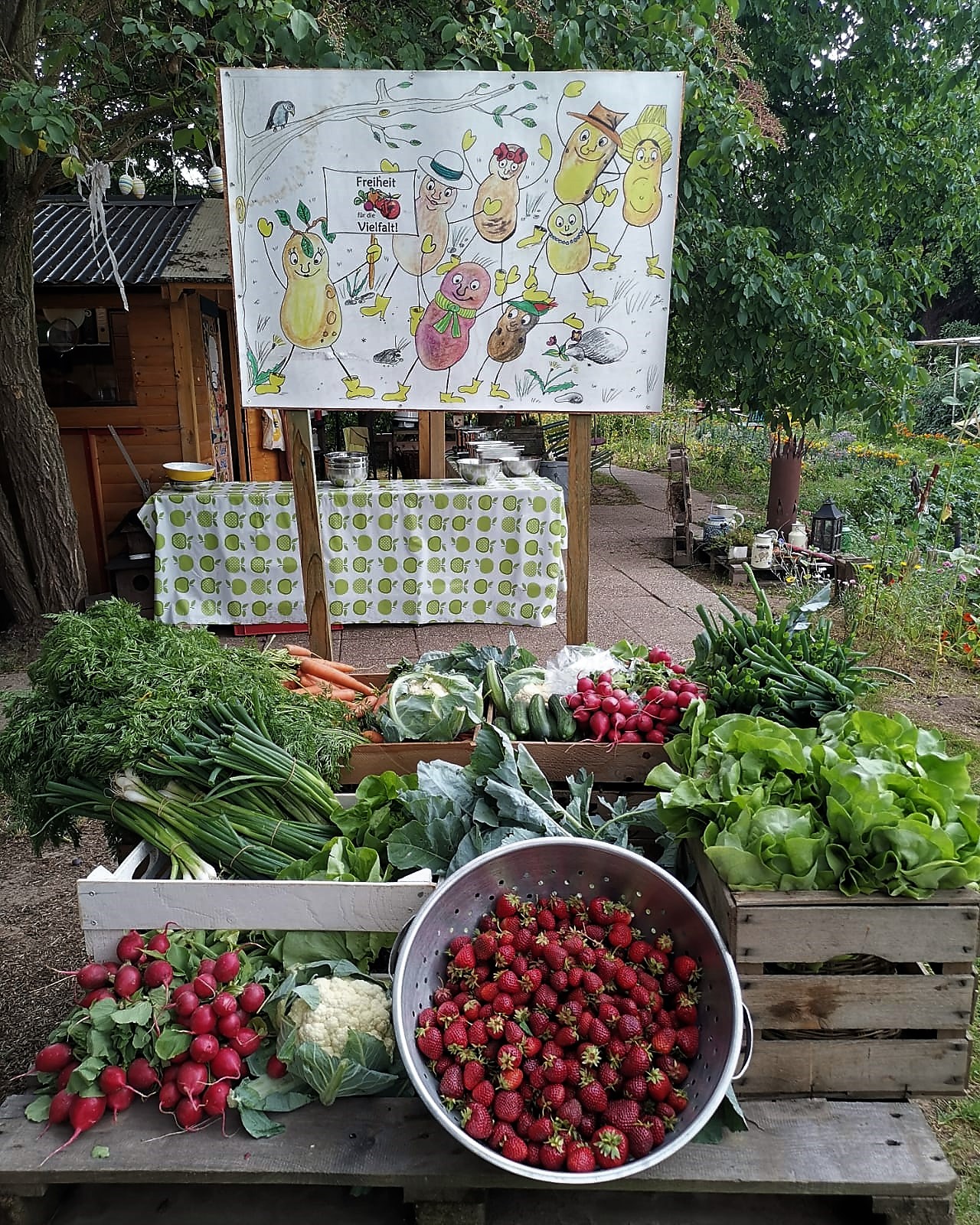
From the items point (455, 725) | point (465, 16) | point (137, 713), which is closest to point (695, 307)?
point (465, 16)

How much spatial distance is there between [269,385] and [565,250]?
1.32 m

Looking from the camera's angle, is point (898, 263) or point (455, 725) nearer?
point (455, 725)

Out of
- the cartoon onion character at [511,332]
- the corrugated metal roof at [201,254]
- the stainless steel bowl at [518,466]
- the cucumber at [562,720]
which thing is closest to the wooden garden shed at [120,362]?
the corrugated metal roof at [201,254]

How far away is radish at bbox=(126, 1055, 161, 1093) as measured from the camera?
190 cm

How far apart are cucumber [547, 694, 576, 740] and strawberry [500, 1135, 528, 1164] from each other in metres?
1.38

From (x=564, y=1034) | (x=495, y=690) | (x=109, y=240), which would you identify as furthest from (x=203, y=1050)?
(x=109, y=240)

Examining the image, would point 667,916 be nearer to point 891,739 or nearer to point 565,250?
point 891,739

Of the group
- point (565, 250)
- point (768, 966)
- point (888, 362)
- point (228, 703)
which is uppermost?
point (565, 250)

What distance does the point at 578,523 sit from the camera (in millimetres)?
3939

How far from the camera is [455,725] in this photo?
2.96 meters

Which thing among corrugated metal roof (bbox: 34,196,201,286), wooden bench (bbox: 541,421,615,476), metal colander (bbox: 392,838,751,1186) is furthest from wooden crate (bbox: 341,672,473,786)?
wooden bench (bbox: 541,421,615,476)

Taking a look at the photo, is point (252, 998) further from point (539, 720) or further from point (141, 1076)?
point (539, 720)

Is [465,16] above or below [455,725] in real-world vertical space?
above

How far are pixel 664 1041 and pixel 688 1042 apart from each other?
6 cm
